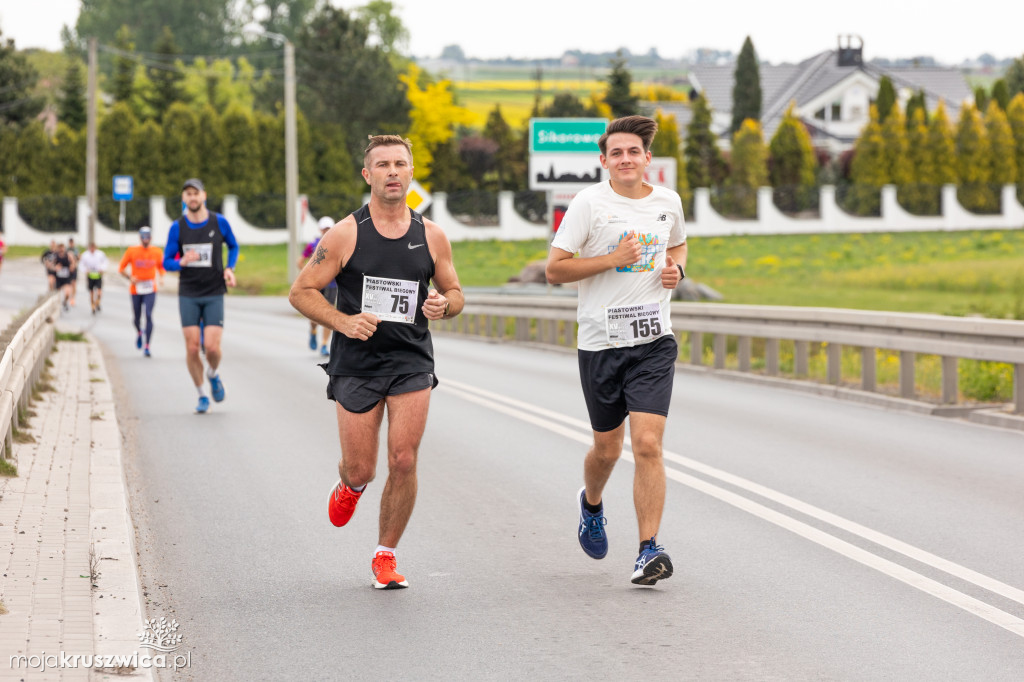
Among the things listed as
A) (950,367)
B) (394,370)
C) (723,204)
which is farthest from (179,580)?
(723,204)

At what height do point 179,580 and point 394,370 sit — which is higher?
point 394,370

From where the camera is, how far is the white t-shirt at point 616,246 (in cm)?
671

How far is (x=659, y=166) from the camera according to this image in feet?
92.0

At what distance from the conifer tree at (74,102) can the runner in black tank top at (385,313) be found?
3160 inches

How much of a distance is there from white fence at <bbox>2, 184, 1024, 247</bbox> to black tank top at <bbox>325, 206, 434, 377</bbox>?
52168 mm

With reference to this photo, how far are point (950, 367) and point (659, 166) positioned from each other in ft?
49.3

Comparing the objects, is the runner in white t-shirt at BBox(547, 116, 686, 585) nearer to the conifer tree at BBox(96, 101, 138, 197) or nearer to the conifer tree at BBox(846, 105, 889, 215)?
the conifer tree at BBox(96, 101, 138, 197)

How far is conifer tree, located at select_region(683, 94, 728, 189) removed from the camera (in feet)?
260

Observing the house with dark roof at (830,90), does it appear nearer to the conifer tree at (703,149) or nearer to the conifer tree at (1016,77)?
the conifer tree at (1016,77)

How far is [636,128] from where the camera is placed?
6.70 metres

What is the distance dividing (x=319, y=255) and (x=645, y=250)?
4.69 ft

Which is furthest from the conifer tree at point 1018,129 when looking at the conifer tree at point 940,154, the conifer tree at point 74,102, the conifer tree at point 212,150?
the conifer tree at point 74,102

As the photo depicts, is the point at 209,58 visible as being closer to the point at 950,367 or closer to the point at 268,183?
the point at 268,183

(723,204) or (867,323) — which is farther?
(723,204)
